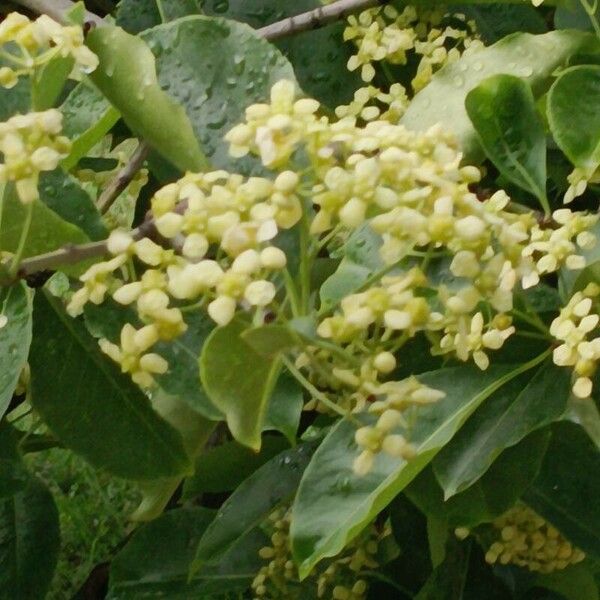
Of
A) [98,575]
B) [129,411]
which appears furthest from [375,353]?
[98,575]

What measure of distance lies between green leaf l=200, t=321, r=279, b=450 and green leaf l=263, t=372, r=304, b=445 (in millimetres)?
99

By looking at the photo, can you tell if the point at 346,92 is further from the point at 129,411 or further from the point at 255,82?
the point at 129,411

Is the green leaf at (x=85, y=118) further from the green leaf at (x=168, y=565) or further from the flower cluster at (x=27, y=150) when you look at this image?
the green leaf at (x=168, y=565)

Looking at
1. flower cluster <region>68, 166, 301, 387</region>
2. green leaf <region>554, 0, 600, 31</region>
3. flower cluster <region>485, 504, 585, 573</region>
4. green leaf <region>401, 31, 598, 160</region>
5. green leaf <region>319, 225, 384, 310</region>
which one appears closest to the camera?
flower cluster <region>68, 166, 301, 387</region>

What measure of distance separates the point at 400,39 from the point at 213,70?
0.18 meters

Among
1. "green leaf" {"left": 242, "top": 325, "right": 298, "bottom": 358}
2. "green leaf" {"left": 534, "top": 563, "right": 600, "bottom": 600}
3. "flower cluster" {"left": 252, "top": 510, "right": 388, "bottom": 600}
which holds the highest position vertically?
"green leaf" {"left": 242, "top": 325, "right": 298, "bottom": 358}

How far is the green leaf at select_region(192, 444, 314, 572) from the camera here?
2.81ft

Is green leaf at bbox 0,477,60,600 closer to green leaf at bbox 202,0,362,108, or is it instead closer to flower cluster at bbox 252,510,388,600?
flower cluster at bbox 252,510,388,600

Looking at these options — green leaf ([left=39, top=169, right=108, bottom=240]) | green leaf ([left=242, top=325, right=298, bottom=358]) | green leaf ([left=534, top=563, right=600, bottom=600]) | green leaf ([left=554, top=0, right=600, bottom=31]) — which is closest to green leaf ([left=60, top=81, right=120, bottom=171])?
green leaf ([left=39, top=169, right=108, bottom=240])

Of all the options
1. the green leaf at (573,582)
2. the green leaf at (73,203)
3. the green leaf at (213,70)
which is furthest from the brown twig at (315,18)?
the green leaf at (573,582)

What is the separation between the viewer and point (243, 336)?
509mm

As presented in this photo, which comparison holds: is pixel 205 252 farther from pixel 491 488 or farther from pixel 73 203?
pixel 491 488

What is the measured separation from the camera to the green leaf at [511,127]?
0.70m

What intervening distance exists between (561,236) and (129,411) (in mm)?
290
